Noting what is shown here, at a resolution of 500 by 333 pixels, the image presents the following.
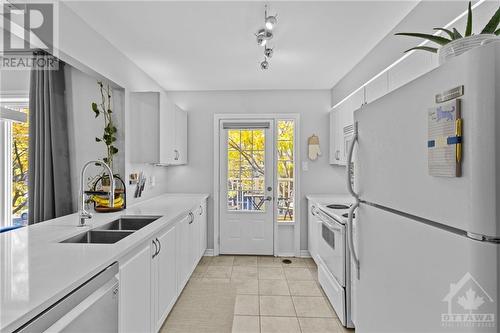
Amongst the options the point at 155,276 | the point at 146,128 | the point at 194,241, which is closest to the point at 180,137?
the point at 146,128

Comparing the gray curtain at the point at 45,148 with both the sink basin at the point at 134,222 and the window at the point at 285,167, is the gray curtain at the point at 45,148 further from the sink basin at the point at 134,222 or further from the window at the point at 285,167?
the window at the point at 285,167

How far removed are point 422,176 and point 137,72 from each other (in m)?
3.23

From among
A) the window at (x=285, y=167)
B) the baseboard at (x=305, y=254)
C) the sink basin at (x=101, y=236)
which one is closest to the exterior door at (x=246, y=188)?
the window at (x=285, y=167)

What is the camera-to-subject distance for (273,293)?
117 inches

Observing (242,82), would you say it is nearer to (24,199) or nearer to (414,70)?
(414,70)

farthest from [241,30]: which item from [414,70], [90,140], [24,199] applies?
[24,199]

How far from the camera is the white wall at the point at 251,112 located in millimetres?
4191

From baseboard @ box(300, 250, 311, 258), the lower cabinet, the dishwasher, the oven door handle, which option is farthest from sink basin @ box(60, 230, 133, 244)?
baseboard @ box(300, 250, 311, 258)

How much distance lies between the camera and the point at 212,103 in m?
4.29

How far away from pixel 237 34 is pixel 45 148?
1952mm

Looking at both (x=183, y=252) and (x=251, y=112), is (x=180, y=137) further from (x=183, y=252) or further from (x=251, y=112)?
(x=183, y=252)

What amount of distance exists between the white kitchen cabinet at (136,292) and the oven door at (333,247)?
159cm

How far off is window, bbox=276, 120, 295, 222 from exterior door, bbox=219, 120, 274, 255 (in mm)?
129

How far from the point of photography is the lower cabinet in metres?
1.58
